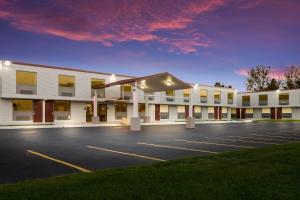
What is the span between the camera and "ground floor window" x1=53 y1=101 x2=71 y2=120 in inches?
1456

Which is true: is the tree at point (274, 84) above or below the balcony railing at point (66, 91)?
above

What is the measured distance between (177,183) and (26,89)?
31.7 meters

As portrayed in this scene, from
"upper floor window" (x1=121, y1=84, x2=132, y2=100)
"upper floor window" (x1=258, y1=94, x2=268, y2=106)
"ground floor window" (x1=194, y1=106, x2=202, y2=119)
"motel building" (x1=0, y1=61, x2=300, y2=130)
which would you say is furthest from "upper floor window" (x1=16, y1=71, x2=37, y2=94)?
"upper floor window" (x1=258, y1=94, x2=268, y2=106)

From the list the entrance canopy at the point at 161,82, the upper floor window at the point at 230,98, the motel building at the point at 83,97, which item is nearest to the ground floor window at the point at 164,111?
the motel building at the point at 83,97

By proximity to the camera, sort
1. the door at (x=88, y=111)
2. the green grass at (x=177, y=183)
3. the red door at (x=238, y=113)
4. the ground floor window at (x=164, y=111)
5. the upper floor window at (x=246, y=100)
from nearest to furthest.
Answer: the green grass at (x=177, y=183) → the door at (x=88, y=111) → the ground floor window at (x=164, y=111) → the upper floor window at (x=246, y=100) → the red door at (x=238, y=113)

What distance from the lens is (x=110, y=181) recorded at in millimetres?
5875

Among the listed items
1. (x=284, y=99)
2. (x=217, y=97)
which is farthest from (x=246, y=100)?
(x=217, y=97)

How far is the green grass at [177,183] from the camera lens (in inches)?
197

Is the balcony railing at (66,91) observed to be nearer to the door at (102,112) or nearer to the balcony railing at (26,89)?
the balcony railing at (26,89)

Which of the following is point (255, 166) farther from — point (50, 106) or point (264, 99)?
point (264, 99)

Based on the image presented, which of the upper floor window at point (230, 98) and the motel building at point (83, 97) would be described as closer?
the motel building at point (83, 97)

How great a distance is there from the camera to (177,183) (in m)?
5.73

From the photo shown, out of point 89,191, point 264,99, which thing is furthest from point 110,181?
point 264,99

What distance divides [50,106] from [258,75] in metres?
71.1
